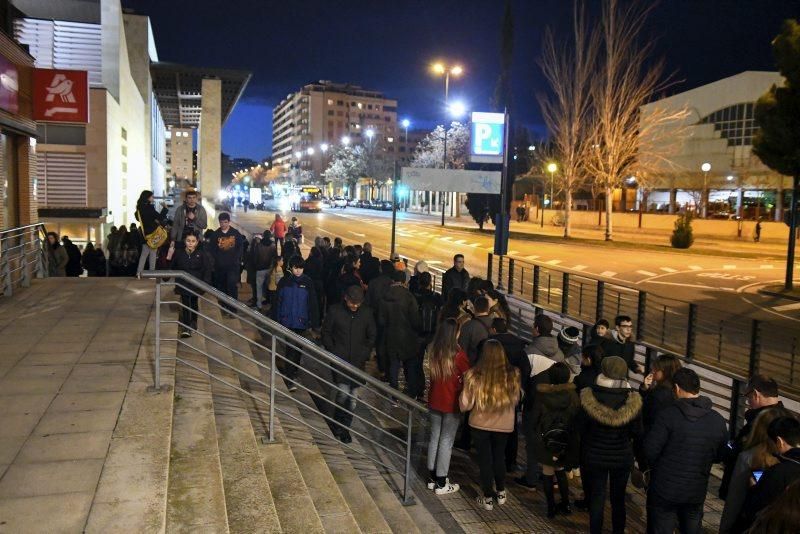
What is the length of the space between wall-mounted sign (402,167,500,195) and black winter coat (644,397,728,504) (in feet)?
35.7

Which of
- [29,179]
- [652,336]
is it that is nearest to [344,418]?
[652,336]

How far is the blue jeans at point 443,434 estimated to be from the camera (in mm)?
6348

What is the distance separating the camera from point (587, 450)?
537 centimetres

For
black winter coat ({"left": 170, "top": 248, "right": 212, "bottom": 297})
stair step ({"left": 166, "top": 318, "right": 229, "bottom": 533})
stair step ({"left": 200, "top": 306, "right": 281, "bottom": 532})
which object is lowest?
stair step ({"left": 200, "top": 306, "right": 281, "bottom": 532})

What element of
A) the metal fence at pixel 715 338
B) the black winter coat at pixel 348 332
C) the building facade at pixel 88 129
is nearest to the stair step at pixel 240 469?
the black winter coat at pixel 348 332

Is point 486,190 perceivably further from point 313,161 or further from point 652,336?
point 313,161

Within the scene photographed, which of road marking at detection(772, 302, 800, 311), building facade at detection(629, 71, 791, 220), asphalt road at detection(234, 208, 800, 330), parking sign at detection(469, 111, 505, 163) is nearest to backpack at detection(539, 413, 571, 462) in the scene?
asphalt road at detection(234, 208, 800, 330)

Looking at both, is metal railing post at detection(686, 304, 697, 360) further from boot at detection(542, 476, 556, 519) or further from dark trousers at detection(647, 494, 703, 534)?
dark trousers at detection(647, 494, 703, 534)

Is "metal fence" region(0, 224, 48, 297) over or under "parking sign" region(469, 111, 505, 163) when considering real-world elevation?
under

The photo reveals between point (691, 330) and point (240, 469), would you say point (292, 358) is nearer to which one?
point (240, 469)

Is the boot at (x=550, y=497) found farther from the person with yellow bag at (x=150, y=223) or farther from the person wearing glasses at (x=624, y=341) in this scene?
the person with yellow bag at (x=150, y=223)

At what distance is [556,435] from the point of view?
19.1 ft

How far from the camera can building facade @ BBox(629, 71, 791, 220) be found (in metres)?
44.6

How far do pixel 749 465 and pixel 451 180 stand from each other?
11947 millimetres
